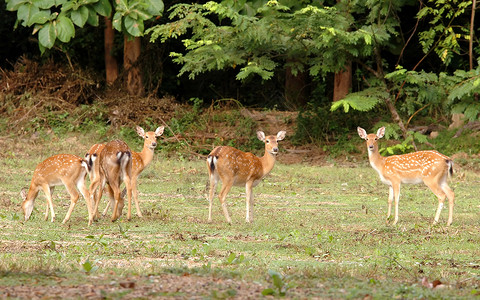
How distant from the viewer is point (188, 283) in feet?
20.9

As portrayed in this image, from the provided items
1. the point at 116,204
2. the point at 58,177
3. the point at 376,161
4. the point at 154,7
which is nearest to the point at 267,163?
the point at 376,161

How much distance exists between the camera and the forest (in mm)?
7414

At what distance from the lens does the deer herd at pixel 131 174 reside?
11812mm

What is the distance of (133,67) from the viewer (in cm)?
2419

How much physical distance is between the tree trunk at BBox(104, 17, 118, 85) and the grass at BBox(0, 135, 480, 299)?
7613mm

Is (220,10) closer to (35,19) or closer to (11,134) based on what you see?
(35,19)

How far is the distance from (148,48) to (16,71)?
3831 mm

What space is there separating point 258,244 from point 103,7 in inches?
396

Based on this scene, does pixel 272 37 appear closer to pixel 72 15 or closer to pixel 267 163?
pixel 72 15

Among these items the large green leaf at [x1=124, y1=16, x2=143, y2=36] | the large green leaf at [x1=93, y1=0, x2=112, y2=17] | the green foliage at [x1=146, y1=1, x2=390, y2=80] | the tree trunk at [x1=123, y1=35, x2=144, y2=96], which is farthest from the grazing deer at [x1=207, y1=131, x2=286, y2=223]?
the tree trunk at [x1=123, y1=35, x2=144, y2=96]

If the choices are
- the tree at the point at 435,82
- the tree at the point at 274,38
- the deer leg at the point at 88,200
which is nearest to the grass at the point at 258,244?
the deer leg at the point at 88,200

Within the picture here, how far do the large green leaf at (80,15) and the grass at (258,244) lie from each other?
3.46 metres

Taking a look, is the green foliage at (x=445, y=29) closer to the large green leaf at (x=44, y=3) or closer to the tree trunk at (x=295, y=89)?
the tree trunk at (x=295, y=89)

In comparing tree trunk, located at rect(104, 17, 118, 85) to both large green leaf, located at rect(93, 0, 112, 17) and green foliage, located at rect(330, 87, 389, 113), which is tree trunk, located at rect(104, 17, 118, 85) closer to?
large green leaf, located at rect(93, 0, 112, 17)
